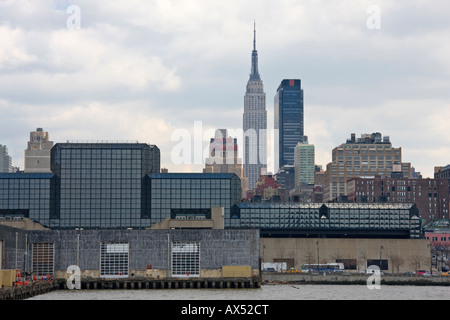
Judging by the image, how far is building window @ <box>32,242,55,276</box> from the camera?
142 metres

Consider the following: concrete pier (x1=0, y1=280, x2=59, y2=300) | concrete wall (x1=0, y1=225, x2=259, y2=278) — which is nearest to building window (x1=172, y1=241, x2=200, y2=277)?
concrete wall (x1=0, y1=225, x2=259, y2=278)

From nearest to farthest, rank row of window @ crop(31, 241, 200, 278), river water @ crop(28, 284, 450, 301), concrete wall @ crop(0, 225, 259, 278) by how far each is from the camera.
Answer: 1. river water @ crop(28, 284, 450, 301)
2. concrete wall @ crop(0, 225, 259, 278)
3. row of window @ crop(31, 241, 200, 278)

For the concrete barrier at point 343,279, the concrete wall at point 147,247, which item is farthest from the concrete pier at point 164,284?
the concrete barrier at point 343,279

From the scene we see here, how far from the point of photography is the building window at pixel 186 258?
144 m

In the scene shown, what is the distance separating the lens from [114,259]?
143750mm

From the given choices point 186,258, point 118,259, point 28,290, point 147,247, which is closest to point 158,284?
point 147,247

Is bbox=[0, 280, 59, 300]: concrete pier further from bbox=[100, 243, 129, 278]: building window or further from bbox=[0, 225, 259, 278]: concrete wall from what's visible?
bbox=[100, 243, 129, 278]: building window

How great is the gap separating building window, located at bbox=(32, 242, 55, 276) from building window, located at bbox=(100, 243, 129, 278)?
29.4 ft

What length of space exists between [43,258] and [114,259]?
41.6 ft

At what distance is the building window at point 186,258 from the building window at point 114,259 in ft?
29.0

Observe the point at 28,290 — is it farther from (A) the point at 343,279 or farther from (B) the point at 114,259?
(A) the point at 343,279
